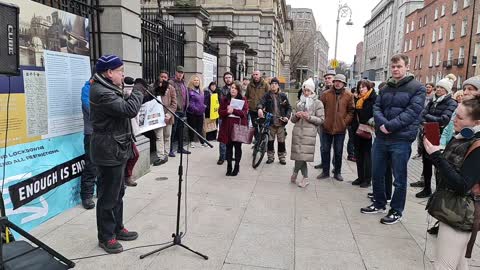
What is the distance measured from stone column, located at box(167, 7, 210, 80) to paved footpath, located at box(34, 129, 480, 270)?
15.3ft

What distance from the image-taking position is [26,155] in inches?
163

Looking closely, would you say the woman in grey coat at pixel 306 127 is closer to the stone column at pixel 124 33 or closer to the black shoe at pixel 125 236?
the stone column at pixel 124 33

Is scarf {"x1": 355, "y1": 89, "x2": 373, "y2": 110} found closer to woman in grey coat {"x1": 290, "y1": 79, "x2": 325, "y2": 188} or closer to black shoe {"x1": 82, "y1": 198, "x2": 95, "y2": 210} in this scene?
woman in grey coat {"x1": 290, "y1": 79, "x2": 325, "y2": 188}

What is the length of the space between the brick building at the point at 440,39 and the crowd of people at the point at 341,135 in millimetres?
31489

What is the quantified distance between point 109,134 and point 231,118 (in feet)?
12.1

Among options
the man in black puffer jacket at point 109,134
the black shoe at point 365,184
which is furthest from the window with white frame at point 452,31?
the man in black puffer jacket at point 109,134

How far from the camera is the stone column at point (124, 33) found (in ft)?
19.4

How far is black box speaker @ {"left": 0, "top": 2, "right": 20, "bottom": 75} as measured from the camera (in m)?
2.76

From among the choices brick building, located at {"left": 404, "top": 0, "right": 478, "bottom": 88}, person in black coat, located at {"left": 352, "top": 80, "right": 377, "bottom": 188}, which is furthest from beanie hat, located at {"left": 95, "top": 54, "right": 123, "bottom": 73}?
brick building, located at {"left": 404, "top": 0, "right": 478, "bottom": 88}

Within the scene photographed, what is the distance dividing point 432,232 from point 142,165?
4800 mm

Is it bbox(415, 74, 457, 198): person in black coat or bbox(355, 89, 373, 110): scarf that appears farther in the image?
bbox(355, 89, 373, 110): scarf

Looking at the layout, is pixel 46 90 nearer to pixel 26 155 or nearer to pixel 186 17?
pixel 26 155

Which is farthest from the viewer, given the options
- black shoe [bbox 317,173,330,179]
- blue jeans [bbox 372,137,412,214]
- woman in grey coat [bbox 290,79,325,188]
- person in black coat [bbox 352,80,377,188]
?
black shoe [bbox 317,173,330,179]

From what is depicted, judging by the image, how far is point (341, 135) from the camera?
680 centimetres
